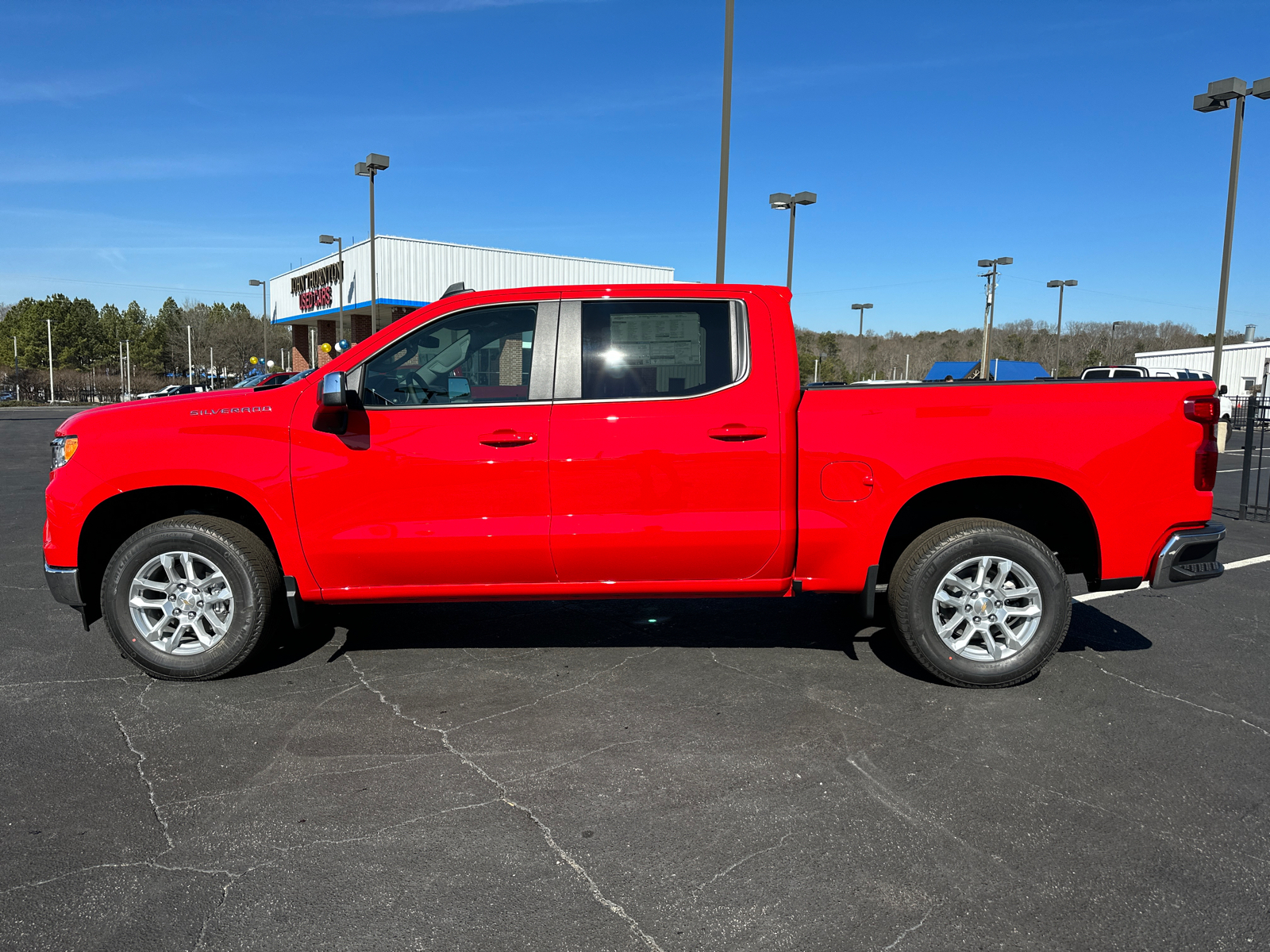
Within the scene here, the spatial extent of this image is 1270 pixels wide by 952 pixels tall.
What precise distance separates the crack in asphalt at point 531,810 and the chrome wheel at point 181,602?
2.49 feet

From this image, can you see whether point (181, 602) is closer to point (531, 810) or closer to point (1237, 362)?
point (531, 810)

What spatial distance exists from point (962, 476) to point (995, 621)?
0.77 metres

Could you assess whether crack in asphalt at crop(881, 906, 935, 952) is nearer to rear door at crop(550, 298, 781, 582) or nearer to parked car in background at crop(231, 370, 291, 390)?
rear door at crop(550, 298, 781, 582)

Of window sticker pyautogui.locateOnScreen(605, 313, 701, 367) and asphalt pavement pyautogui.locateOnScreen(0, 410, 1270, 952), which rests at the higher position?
window sticker pyautogui.locateOnScreen(605, 313, 701, 367)

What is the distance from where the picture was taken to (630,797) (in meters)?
3.37

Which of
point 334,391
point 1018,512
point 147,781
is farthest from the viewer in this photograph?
point 1018,512

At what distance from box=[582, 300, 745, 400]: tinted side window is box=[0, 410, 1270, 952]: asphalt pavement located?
1.55 meters

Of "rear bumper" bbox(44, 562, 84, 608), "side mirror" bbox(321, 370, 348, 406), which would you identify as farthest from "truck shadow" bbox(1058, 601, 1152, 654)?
"rear bumper" bbox(44, 562, 84, 608)

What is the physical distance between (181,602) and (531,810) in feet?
7.91

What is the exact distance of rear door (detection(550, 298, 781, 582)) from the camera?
4.32m

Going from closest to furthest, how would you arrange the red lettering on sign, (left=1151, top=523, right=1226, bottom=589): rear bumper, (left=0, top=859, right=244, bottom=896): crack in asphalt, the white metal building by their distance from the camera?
1. (left=0, top=859, right=244, bottom=896): crack in asphalt
2. (left=1151, top=523, right=1226, bottom=589): rear bumper
3. the red lettering on sign
4. the white metal building

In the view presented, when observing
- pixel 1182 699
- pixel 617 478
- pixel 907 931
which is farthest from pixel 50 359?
pixel 907 931

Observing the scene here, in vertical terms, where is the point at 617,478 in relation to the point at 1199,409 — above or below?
below

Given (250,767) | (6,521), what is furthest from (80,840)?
(6,521)
